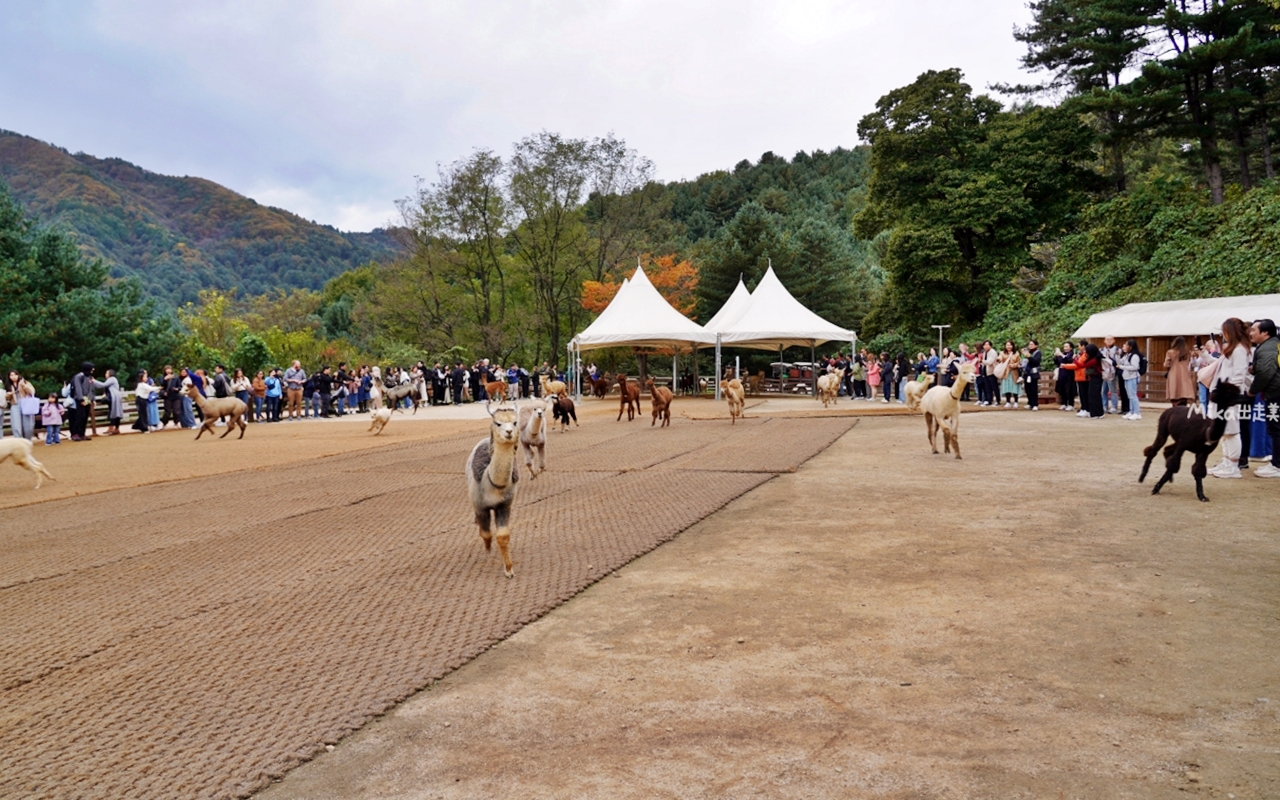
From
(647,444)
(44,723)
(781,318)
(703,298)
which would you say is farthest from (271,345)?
(44,723)

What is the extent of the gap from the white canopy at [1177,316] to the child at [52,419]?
2832 centimetres

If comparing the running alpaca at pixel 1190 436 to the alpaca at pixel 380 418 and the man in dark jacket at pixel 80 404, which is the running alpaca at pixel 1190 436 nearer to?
the alpaca at pixel 380 418

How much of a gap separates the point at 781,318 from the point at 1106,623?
25.7 m

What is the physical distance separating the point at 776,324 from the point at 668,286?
50.0 ft

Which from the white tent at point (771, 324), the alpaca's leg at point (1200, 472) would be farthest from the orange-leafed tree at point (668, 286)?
the alpaca's leg at point (1200, 472)

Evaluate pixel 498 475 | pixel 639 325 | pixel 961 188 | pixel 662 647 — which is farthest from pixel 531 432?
pixel 961 188

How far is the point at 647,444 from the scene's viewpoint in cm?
1491

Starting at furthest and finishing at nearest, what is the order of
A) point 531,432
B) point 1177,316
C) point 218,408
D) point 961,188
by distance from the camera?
point 961,188, point 1177,316, point 218,408, point 531,432

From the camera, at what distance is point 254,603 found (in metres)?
5.30

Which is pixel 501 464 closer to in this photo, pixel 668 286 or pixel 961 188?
pixel 961 188

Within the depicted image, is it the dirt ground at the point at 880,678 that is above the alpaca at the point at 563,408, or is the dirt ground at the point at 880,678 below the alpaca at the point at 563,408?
below

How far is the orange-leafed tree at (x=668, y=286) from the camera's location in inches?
1722

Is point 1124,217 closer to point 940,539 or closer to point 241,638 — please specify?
point 940,539

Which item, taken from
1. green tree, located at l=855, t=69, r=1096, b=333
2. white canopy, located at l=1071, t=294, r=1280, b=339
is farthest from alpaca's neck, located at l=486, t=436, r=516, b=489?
green tree, located at l=855, t=69, r=1096, b=333
